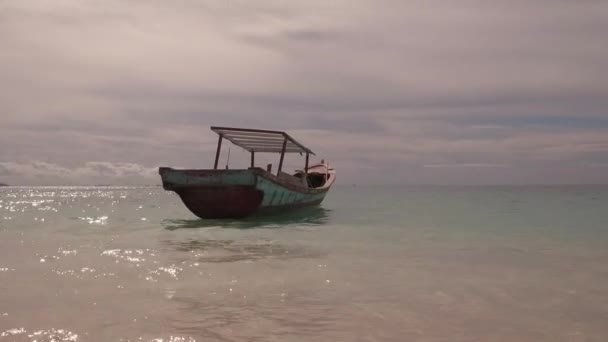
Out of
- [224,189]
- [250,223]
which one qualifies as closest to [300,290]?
[250,223]

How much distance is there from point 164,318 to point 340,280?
103 inches

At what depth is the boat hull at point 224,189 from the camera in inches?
565

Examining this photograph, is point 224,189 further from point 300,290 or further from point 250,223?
point 300,290

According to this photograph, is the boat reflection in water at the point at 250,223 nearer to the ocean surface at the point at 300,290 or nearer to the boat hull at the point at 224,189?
the boat hull at the point at 224,189

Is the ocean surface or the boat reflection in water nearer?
the ocean surface

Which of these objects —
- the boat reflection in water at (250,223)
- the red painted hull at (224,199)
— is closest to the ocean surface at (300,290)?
the boat reflection in water at (250,223)

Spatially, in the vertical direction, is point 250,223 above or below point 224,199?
below

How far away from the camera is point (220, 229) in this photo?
42.0 ft

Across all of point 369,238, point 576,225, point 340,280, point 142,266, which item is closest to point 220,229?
point 369,238

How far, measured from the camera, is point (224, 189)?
14.6 meters

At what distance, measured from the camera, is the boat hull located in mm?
14352

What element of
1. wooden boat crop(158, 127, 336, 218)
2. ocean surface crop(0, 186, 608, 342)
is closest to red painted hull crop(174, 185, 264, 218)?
wooden boat crop(158, 127, 336, 218)

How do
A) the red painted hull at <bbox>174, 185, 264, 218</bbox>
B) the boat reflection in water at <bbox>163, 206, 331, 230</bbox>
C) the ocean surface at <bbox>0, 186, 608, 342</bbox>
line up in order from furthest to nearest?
1. the red painted hull at <bbox>174, 185, 264, 218</bbox>
2. the boat reflection in water at <bbox>163, 206, 331, 230</bbox>
3. the ocean surface at <bbox>0, 186, 608, 342</bbox>

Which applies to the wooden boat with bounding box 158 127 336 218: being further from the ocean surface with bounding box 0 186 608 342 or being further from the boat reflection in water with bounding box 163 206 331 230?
the ocean surface with bounding box 0 186 608 342
